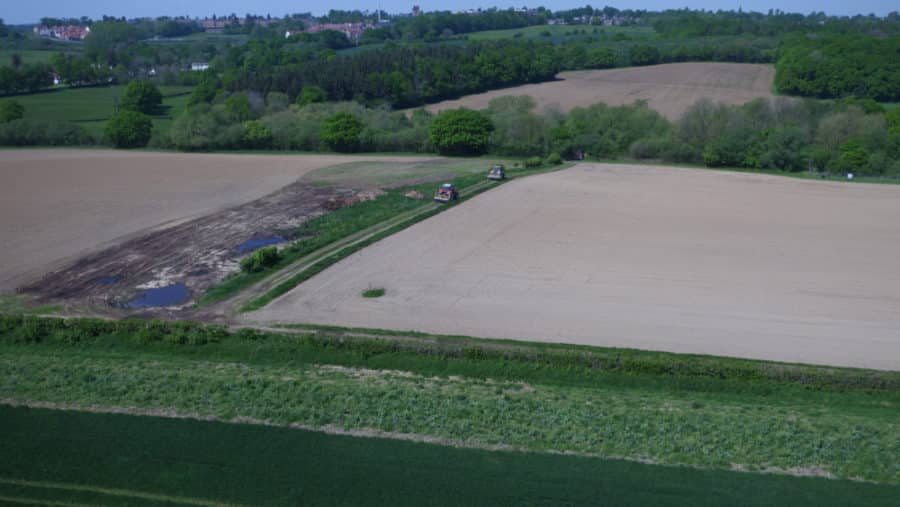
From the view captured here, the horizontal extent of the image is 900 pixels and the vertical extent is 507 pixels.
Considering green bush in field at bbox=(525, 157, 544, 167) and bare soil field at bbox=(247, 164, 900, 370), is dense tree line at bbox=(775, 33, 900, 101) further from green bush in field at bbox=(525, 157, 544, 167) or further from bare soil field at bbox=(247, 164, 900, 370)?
green bush in field at bbox=(525, 157, 544, 167)

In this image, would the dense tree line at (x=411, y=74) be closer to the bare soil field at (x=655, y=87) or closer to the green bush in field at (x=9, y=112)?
the bare soil field at (x=655, y=87)

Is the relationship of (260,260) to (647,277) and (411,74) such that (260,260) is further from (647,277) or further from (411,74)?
(411,74)

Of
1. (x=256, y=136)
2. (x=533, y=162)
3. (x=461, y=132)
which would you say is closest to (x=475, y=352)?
(x=533, y=162)

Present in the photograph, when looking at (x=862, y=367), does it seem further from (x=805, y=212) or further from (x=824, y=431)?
(x=805, y=212)

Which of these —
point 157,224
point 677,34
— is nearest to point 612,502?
point 157,224

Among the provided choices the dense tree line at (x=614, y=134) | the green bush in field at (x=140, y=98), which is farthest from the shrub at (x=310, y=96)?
the green bush in field at (x=140, y=98)

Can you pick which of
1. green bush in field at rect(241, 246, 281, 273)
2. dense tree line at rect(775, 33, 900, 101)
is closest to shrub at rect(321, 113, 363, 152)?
green bush in field at rect(241, 246, 281, 273)
